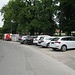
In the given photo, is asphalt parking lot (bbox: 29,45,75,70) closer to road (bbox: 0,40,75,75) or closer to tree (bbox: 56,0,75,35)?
road (bbox: 0,40,75,75)

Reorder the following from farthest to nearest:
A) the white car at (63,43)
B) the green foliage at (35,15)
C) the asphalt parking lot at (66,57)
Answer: the green foliage at (35,15), the white car at (63,43), the asphalt parking lot at (66,57)

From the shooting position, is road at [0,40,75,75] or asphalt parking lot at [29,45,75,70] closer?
road at [0,40,75,75]

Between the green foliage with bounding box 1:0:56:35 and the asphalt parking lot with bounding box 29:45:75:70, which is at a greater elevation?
the green foliage with bounding box 1:0:56:35

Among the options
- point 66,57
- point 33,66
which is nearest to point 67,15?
point 66,57

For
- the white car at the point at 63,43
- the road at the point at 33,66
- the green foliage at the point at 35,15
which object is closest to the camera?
the road at the point at 33,66

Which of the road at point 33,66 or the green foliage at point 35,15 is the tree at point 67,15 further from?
the road at point 33,66

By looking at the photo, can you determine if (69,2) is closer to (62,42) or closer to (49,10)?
(49,10)

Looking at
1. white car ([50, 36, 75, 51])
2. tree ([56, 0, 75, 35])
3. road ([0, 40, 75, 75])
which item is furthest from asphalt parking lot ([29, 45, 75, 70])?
tree ([56, 0, 75, 35])

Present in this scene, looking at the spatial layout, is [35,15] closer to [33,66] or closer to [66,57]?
[66,57]

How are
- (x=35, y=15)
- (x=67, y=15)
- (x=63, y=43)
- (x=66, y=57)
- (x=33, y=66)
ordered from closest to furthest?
(x=33, y=66) < (x=66, y=57) < (x=63, y=43) < (x=67, y=15) < (x=35, y=15)

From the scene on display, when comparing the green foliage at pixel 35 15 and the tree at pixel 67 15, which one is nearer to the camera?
the tree at pixel 67 15

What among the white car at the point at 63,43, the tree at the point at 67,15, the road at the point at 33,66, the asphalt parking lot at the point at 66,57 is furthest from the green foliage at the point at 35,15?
the road at the point at 33,66

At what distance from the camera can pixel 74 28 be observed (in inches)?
1794

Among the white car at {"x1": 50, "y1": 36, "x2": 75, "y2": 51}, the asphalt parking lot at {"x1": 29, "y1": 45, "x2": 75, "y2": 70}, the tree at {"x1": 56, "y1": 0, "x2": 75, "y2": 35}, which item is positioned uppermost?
the tree at {"x1": 56, "y1": 0, "x2": 75, "y2": 35}
